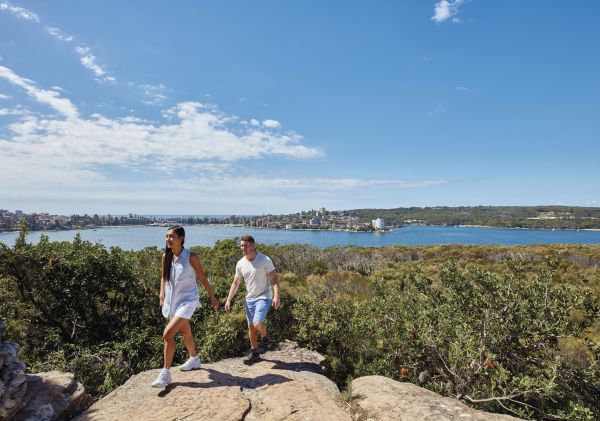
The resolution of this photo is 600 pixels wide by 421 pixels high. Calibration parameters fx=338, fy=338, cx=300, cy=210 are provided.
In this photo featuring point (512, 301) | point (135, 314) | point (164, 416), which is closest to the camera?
point (164, 416)

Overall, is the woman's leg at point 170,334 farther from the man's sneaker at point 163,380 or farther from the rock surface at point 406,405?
the rock surface at point 406,405

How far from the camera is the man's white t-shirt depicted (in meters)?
5.24

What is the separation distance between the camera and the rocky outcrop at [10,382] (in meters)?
3.61

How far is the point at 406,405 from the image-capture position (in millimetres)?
3932

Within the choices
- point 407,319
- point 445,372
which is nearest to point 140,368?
point 407,319

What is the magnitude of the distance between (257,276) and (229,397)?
1.72 meters

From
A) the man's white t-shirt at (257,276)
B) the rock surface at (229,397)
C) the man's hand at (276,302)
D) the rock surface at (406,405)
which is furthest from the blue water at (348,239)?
the rock surface at (406,405)

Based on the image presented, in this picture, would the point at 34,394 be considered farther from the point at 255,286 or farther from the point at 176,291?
the point at 255,286

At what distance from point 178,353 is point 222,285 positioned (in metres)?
2.29

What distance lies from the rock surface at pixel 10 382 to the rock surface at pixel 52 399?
0.14 meters

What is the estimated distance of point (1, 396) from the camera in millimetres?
3594

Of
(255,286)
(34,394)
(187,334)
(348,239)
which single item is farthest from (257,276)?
(348,239)

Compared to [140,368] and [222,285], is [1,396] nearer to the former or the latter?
[140,368]

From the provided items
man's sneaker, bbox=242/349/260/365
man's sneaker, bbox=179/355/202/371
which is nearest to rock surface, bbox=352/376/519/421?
man's sneaker, bbox=242/349/260/365
